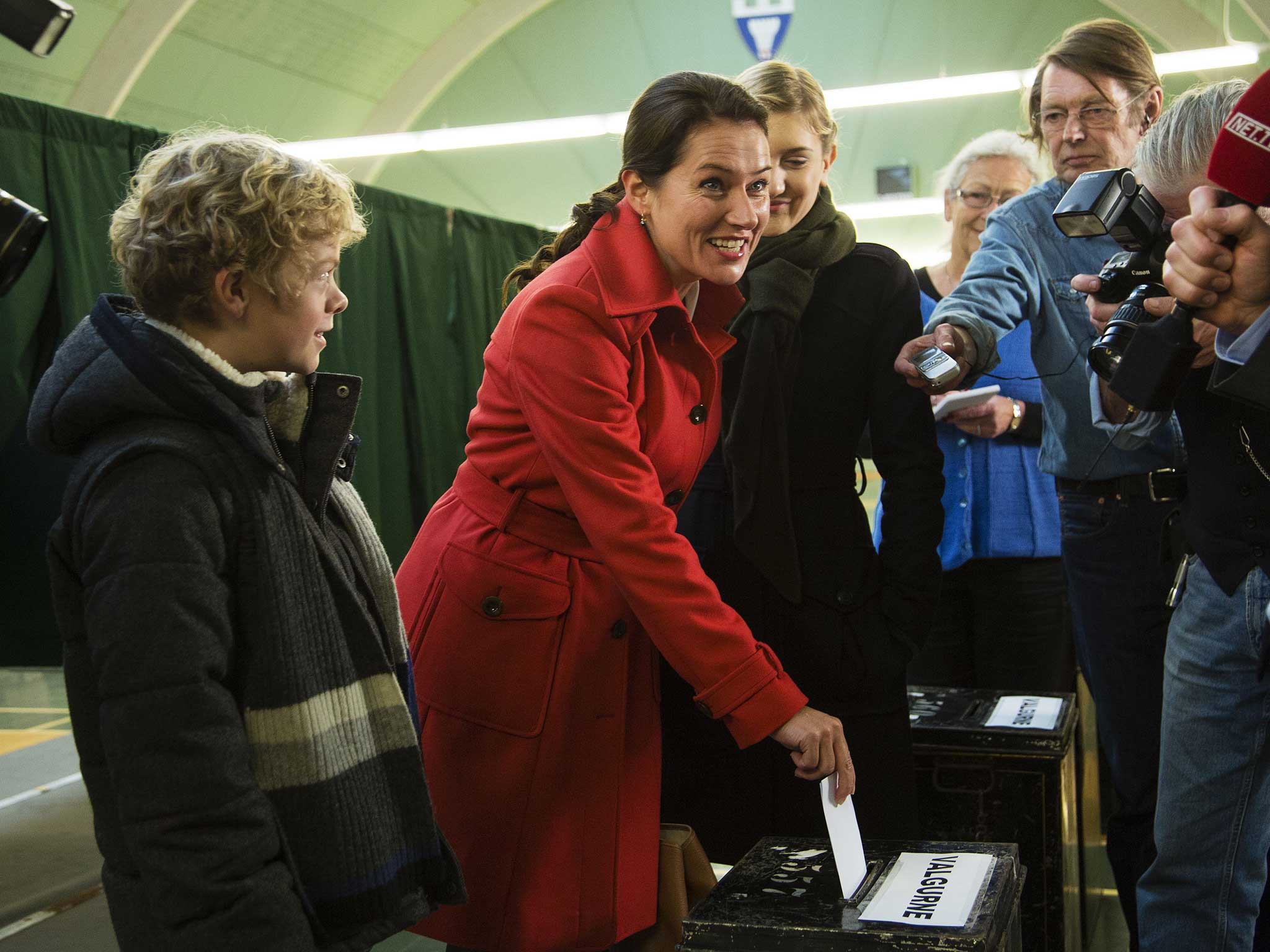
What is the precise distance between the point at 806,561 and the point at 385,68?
962cm

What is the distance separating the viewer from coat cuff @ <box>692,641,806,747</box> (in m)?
1.59

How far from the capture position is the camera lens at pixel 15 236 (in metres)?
1.25

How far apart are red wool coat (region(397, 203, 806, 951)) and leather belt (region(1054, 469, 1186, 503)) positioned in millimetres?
918

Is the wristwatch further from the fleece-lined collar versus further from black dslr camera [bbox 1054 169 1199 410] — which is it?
the fleece-lined collar

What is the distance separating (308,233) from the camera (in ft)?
4.34

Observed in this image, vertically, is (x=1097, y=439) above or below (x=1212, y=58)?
below

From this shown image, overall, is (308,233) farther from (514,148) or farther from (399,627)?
(514,148)

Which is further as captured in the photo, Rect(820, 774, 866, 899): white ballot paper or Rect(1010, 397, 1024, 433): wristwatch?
Rect(1010, 397, 1024, 433): wristwatch

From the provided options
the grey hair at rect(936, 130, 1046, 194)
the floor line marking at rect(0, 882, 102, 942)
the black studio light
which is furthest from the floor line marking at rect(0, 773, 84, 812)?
the grey hair at rect(936, 130, 1046, 194)

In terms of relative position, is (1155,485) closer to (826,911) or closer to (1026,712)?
(1026,712)

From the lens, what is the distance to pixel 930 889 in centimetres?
154

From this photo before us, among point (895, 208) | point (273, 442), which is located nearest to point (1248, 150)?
point (273, 442)

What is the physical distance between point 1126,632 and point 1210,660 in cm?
55

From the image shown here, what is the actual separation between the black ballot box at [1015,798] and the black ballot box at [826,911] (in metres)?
0.60
